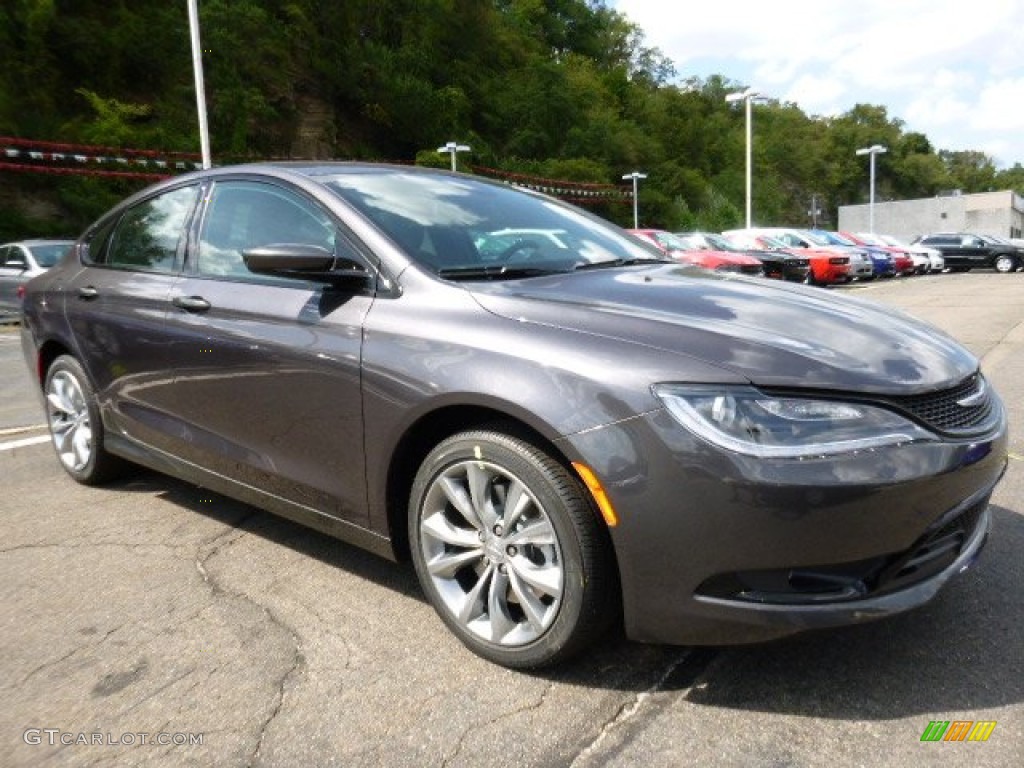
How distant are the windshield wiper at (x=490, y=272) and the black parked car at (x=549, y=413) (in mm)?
15

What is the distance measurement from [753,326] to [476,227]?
1198 mm

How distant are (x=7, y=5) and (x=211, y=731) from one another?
35.0 metres

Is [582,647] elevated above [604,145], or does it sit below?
below

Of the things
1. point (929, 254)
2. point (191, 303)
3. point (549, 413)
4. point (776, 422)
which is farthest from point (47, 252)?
point (929, 254)

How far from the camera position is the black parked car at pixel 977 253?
102 ft

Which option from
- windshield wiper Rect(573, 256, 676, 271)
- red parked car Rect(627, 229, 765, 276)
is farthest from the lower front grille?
red parked car Rect(627, 229, 765, 276)

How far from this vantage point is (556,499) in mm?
2367

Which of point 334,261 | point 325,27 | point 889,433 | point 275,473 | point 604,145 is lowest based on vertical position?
point 275,473

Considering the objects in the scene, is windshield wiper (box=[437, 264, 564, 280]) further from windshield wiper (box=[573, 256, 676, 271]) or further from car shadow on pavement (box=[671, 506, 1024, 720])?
car shadow on pavement (box=[671, 506, 1024, 720])

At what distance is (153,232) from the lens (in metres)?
4.01

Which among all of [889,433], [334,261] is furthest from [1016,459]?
[334,261]

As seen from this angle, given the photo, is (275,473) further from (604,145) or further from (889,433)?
(604,145)

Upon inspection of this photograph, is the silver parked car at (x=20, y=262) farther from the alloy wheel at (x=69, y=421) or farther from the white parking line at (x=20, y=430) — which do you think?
the alloy wheel at (x=69, y=421)

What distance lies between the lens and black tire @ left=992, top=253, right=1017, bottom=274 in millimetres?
30984
